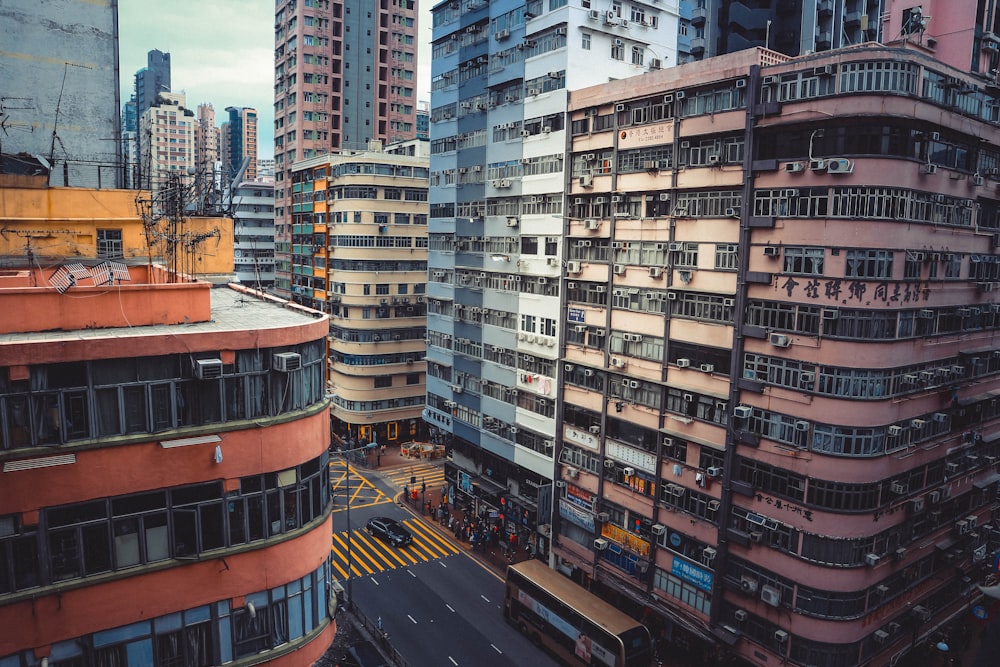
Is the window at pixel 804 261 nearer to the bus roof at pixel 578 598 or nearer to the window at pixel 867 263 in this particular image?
the window at pixel 867 263

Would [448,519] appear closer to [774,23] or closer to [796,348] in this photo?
[796,348]

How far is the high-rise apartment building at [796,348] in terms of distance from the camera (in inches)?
1055

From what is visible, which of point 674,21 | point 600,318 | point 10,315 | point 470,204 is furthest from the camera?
point 470,204

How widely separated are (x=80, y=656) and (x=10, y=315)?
8.46 m

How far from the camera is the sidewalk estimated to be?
45.0 meters

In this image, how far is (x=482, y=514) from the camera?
4938 cm

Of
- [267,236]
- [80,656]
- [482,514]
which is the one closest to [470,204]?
[482,514]

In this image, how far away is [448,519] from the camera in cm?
5097

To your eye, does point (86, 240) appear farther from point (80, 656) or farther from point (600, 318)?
point (600, 318)

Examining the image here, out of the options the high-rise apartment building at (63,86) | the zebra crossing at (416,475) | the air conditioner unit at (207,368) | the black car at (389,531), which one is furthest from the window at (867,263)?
the zebra crossing at (416,475)

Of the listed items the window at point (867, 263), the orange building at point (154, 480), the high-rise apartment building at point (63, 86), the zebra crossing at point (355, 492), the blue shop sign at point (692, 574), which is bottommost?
the zebra crossing at point (355, 492)

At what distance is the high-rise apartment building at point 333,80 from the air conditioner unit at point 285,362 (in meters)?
64.9

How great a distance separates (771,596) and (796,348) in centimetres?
1039

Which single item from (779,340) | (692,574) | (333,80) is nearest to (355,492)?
(692,574)
